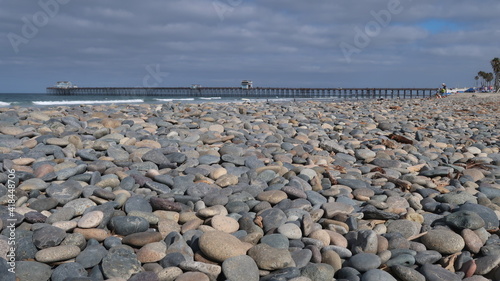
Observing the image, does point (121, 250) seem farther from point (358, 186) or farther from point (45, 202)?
point (358, 186)

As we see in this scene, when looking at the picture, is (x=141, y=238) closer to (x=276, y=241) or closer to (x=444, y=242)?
(x=276, y=241)

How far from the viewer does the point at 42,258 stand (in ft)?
7.72

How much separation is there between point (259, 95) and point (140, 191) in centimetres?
6176

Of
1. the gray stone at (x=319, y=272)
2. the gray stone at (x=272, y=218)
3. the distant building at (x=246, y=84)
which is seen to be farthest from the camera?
the distant building at (x=246, y=84)

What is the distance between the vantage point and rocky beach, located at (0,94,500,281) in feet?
7.87

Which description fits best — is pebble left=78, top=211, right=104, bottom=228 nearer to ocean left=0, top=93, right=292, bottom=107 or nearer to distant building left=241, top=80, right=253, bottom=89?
ocean left=0, top=93, right=292, bottom=107

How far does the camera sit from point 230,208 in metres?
3.16

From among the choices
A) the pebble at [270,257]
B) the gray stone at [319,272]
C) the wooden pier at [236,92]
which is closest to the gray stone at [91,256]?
the pebble at [270,257]

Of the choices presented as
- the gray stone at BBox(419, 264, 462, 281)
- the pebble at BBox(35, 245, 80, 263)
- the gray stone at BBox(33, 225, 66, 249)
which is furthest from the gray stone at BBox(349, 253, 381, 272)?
the gray stone at BBox(33, 225, 66, 249)

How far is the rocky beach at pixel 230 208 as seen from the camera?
7.87 ft

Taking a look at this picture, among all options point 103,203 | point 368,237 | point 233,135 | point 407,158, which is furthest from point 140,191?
point 407,158

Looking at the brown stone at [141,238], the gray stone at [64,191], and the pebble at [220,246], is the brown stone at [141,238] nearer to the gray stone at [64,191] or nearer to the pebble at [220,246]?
the pebble at [220,246]

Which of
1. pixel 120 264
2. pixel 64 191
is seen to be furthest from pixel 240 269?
pixel 64 191

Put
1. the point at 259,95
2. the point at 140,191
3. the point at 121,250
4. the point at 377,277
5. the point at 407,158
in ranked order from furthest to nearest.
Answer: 1. the point at 259,95
2. the point at 407,158
3. the point at 140,191
4. the point at 121,250
5. the point at 377,277
